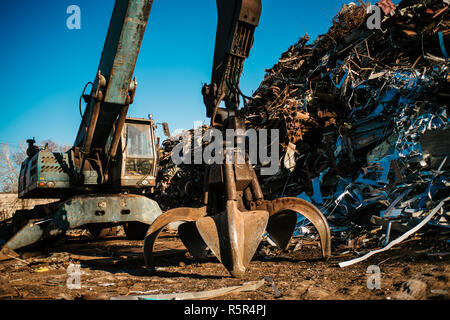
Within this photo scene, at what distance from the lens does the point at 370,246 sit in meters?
3.18

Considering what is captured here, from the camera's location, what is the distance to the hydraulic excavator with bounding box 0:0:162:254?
4.08m

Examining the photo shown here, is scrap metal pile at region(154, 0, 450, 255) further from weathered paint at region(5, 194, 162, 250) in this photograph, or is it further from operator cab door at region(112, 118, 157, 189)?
weathered paint at region(5, 194, 162, 250)

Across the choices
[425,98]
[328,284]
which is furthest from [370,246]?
[425,98]

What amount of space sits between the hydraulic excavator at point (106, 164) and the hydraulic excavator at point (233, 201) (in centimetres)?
159

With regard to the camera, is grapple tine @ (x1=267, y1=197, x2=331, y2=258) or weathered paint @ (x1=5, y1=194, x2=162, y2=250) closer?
grapple tine @ (x1=267, y1=197, x2=331, y2=258)

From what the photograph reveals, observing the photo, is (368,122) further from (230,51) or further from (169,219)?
(169,219)

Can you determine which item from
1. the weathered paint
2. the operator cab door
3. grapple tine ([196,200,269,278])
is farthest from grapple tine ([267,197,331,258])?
the operator cab door

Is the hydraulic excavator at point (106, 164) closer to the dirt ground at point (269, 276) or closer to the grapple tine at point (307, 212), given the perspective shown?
the dirt ground at point (269, 276)

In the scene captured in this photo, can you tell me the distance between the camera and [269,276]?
8.19 ft

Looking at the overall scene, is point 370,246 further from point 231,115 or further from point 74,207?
point 74,207

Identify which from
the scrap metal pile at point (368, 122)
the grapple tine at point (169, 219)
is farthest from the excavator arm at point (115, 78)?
the grapple tine at point (169, 219)

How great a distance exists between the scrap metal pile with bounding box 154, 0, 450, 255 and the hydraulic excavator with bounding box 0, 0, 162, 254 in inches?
79.2

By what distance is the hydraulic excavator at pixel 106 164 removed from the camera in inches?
161

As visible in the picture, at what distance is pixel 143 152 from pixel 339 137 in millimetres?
4016
